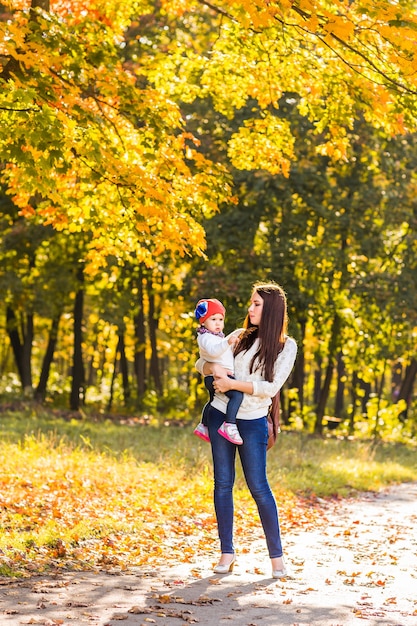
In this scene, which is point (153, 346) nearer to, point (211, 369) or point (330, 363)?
point (330, 363)

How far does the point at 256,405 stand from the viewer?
7.43 metres

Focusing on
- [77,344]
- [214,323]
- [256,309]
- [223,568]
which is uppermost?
[256,309]

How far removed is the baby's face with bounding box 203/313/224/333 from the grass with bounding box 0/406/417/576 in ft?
6.67

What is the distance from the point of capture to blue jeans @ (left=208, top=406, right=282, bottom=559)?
741cm

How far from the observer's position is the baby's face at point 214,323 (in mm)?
7246

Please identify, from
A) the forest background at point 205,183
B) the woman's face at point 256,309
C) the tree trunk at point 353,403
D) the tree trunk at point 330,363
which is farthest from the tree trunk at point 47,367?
the woman's face at point 256,309

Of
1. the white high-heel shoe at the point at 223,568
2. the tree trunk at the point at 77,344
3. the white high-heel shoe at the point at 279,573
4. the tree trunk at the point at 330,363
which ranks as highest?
the white high-heel shoe at the point at 279,573

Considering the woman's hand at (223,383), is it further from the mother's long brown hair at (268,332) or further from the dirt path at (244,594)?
the dirt path at (244,594)

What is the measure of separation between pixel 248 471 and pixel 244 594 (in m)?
0.98

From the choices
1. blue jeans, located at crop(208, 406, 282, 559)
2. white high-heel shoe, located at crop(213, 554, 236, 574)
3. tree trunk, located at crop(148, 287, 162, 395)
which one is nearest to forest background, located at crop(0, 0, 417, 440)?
tree trunk, located at crop(148, 287, 162, 395)

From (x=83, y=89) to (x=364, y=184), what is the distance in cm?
1602

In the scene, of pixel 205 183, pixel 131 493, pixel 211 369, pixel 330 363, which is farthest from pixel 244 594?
pixel 330 363

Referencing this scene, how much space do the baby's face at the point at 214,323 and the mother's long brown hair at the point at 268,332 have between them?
326mm

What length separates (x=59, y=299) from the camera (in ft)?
95.9
